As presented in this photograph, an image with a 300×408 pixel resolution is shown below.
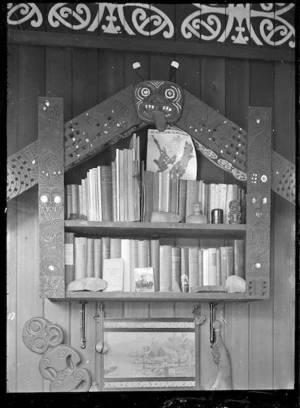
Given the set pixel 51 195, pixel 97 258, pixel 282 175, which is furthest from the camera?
pixel 282 175

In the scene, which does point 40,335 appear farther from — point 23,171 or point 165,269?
point 23,171

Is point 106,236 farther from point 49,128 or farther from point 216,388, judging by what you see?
point 216,388

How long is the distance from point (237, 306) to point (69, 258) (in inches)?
35.3

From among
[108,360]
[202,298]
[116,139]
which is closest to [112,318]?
[108,360]

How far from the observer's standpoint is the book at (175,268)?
4.18m

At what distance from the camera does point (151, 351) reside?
14.2 feet

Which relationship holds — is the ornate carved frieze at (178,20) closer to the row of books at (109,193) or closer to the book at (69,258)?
the row of books at (109,193)

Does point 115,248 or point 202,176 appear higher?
point 202,176

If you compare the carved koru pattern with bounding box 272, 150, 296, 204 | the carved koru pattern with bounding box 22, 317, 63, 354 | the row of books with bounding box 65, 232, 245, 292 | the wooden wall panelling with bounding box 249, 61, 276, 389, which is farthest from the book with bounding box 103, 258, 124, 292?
the carved koru pattern with bounding box 272, 150, 296, 204

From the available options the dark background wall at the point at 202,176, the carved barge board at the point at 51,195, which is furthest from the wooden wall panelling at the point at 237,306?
the carved barge board at the point at 51,195

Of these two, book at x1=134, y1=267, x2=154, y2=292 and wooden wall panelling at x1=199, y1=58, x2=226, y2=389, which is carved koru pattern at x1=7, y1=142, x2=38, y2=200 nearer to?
book at x1=134, y1=267, x2=154, y2=292

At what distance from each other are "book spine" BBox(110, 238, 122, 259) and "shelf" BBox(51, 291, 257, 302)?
0.20 m

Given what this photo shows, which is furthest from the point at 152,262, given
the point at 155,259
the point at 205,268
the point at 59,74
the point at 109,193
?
the point at 59,74

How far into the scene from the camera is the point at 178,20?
14.5 feet
